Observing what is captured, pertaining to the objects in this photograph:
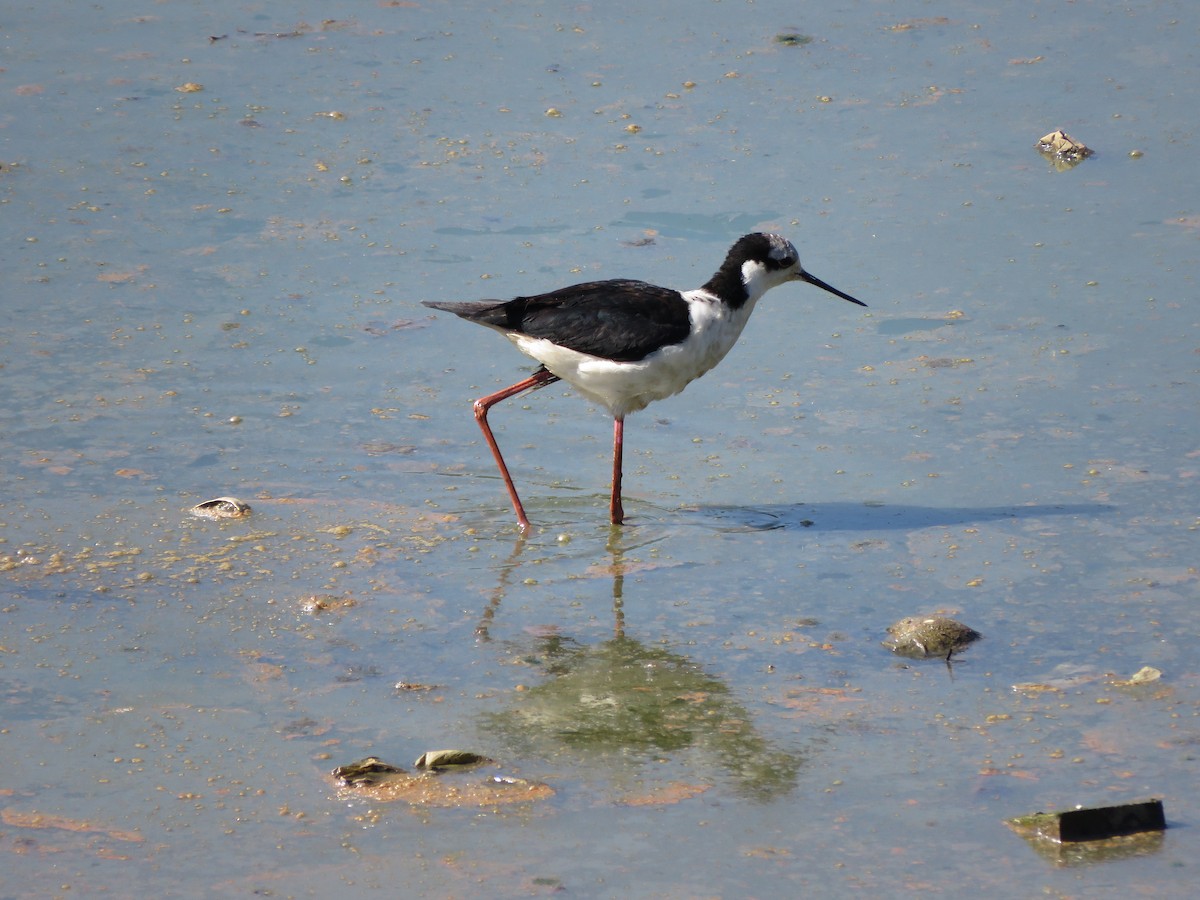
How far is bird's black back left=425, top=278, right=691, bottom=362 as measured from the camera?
21.2 ft

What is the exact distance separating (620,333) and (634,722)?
6.82ft

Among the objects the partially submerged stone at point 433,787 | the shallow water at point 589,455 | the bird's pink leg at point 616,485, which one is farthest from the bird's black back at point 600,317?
the partially submerged stone at point 433,787

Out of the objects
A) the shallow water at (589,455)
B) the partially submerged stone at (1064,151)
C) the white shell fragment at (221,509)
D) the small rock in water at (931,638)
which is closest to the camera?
the shallow water at (589,455)

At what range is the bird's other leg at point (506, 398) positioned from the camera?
6336 millimetres

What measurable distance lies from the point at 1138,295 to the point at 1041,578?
248cm

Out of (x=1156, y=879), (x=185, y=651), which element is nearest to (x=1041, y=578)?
(x=1156, y=879)

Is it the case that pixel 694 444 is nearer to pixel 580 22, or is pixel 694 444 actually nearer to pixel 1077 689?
pixel 1077 689

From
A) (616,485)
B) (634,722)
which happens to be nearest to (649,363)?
(616,485)

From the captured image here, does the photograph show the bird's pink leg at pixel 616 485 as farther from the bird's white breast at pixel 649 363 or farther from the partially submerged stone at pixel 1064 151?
the partially submerged stone at pixel 1064 151

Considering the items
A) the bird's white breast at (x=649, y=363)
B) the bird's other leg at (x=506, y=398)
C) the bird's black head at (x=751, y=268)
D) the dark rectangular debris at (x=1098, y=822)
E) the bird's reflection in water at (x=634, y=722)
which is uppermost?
the bird's black head at (x=751, y=268)

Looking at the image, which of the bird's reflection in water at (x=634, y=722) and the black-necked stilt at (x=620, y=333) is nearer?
the bird's reflection in water at (x=634, y=722)

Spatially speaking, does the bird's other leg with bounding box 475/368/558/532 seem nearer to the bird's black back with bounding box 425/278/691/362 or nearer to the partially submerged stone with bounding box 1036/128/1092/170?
the bird's black back with bounding box 425/278/691/362

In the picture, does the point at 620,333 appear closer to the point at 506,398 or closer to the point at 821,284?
the point at 506,398

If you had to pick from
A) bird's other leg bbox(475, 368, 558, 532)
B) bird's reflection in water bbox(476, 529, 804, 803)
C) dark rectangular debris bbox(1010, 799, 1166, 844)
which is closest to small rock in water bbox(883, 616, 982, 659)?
bird's reflection in water bbox(476, 529, 804, 803)
